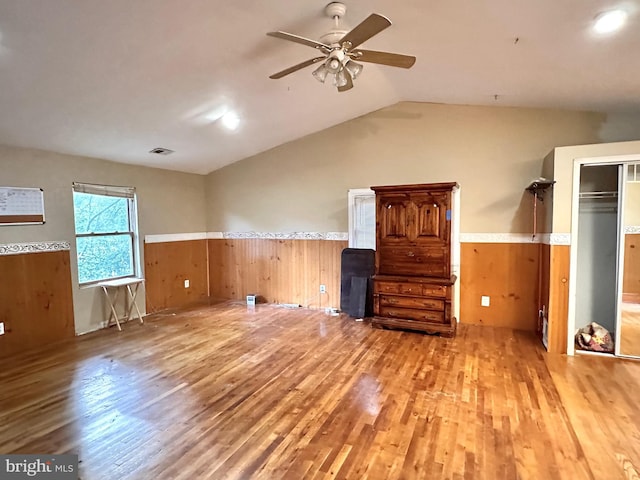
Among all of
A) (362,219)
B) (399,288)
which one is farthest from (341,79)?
(362,219)

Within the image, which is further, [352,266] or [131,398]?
[352,266]

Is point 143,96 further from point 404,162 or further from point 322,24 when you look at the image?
point 404,162

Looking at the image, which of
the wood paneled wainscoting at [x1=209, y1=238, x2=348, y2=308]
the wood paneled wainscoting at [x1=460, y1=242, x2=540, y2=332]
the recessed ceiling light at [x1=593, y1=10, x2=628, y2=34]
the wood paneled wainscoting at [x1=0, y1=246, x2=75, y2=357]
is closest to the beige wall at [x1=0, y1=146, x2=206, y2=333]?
the wood paneled wainscoting at [x1=0, y1=246, x2=75, y2=357]

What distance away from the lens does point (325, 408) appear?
103 inches

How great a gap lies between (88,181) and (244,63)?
2.74 meters

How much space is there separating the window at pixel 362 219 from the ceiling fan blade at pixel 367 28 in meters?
2.92

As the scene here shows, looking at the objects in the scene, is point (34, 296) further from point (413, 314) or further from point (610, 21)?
point (610, 21)

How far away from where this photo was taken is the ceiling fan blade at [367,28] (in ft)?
6.39

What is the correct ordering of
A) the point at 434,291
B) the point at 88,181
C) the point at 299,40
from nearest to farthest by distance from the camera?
the point at 299,40 < the point at 434,291 < the point at 88,181

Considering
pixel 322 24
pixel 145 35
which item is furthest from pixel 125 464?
pixel 322 24

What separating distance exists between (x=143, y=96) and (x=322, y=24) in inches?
69.6

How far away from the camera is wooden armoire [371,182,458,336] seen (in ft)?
13.5

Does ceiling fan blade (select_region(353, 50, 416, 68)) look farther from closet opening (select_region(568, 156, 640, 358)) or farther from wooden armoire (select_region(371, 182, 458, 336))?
closet opening (select_region(568, 156, 640, 358))

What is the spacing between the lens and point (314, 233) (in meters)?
5.51
